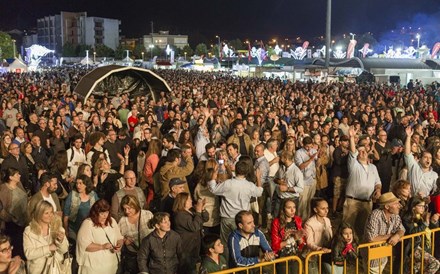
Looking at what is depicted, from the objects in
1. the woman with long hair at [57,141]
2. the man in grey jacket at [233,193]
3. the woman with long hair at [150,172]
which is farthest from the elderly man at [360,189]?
the woman with long hair at [57,141]

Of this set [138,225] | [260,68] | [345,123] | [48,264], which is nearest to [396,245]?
[138,225]

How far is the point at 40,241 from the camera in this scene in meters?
4.82

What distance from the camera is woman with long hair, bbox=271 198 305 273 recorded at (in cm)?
529

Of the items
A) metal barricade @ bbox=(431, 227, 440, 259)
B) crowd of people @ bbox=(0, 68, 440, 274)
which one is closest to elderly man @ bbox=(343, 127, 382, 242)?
crowd of people @ bbox=(0, 68, 440, 274)

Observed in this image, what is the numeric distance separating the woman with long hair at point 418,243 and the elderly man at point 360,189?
4.41 ft

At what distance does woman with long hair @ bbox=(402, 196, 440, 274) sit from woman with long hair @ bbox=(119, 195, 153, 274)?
9.47 feet

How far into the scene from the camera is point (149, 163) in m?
7.83

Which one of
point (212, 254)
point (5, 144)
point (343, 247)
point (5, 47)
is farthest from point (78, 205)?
point (5, 47)

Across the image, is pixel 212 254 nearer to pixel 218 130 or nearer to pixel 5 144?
pixel 5 144

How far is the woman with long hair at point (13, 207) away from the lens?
631 centimetres

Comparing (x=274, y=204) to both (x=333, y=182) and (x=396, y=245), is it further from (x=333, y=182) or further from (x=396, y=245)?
(x=396, y=245)

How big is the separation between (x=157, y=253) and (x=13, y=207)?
2.42m

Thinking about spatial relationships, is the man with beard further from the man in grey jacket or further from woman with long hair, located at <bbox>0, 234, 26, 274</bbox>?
the man in grey jacket

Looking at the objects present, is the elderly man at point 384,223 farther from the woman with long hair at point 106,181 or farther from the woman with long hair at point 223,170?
the woman with long hair at point 106,181
